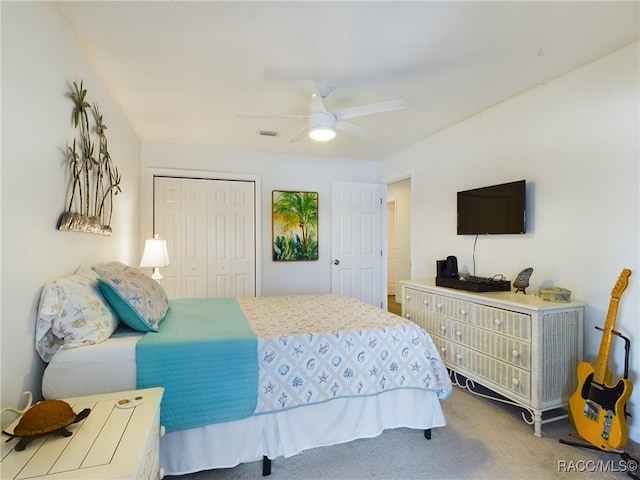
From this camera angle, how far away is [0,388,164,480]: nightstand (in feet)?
3.01

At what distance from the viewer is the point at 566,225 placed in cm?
241

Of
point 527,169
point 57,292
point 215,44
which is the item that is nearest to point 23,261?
point 57,292

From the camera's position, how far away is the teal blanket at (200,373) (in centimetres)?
162

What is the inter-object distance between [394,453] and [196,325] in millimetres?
1430

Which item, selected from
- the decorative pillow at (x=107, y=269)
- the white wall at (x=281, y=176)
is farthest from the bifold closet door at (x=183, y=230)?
the decorative pillow at (x=107, y=269)

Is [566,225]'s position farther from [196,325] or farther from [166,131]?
[166,131]

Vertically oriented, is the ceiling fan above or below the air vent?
below

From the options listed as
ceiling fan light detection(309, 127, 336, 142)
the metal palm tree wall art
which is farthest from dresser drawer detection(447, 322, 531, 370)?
the metal palm tree wall art

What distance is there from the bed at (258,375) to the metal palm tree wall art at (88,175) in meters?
0.33

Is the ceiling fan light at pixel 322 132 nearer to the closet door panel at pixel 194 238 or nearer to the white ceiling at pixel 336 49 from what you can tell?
the white ceiling at pixel 336 49

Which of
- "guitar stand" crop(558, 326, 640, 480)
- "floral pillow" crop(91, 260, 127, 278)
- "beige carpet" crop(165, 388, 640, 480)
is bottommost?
"beige carpet" crop(165, 388, 640, 480)

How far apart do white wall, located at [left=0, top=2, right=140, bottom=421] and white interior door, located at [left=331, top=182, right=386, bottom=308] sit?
10.6ft

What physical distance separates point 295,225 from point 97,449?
145 inches

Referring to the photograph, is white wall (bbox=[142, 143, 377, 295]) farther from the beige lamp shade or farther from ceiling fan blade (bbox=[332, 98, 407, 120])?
ceiling fan blade (bbox=[332, 98, 407, 120])
